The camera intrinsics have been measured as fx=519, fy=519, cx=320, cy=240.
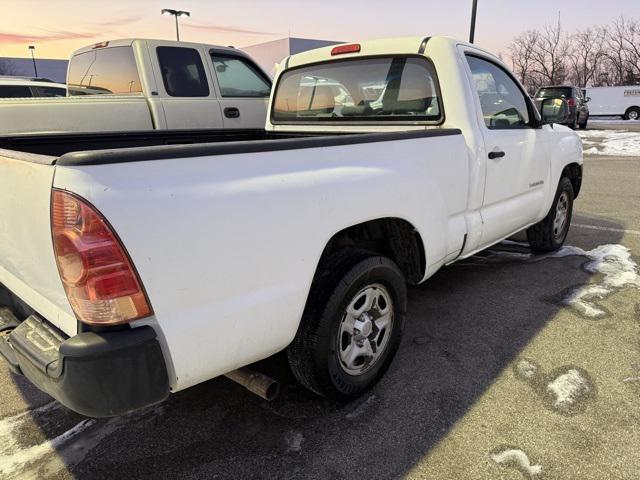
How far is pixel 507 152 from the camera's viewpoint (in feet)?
12.5

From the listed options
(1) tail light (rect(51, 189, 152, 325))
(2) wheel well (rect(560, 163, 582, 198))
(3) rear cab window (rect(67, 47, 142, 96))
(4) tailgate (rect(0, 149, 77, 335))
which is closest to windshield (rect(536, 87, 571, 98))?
(2) wheel well (rect(560, 163, 582, 198))

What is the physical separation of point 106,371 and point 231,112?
17.2 ft

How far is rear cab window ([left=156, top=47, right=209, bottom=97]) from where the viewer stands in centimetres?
611

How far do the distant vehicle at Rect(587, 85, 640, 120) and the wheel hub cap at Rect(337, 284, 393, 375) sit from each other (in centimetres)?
3420

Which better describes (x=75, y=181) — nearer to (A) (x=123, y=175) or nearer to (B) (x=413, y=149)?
(A) (x=123, y=175)

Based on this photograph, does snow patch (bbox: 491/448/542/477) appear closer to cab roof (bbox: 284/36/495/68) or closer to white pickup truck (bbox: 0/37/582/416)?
white pickup truck (bbox: 0/37/582/416)

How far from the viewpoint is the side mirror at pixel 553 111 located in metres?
4.34

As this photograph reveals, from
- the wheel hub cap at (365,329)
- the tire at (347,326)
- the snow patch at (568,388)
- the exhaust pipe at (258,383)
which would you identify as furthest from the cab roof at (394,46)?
the exhaust pipe at (258,383)

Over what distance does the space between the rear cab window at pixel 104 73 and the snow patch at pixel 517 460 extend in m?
5.46

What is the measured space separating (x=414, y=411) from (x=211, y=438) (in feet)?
3.41

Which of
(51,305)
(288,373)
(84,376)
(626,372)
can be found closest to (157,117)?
(288,373)

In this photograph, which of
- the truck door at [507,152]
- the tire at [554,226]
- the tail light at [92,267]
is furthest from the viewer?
the tire at [554,226]

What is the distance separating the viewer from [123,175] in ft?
5.56

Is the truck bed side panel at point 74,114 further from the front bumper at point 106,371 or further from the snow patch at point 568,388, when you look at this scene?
the snow patch at point 568,388
